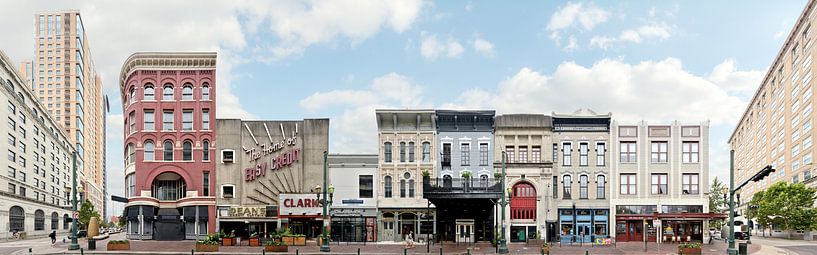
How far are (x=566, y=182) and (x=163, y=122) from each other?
121 feet

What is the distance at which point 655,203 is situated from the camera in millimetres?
55688

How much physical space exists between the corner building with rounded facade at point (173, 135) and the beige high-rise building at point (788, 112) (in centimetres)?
7281

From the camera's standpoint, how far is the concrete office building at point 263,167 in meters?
56.9

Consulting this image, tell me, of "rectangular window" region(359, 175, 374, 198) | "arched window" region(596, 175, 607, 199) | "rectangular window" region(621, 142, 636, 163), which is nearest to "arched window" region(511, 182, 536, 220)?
"arched window" region(596, 175, 607, 199)

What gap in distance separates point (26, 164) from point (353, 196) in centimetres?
5383

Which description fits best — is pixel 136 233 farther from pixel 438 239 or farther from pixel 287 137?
pixel 438 239

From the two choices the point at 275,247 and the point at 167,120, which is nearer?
the point at 275,247

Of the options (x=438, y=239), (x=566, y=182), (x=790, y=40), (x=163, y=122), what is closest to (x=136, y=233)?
(x=163, y=122)

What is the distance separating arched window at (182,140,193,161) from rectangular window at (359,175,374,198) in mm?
16111

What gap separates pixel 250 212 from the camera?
185 feet

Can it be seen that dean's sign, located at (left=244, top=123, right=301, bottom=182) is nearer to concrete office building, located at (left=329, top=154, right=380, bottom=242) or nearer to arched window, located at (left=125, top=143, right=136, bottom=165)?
concrete office building, located at (left=329, top=154, right=380, bottom=242)

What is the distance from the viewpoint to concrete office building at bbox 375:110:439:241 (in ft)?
181

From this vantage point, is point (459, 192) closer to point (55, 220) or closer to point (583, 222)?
point (583, 222)

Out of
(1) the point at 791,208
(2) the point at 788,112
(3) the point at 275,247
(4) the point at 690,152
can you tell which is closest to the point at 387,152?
(3) the point at 275,247
